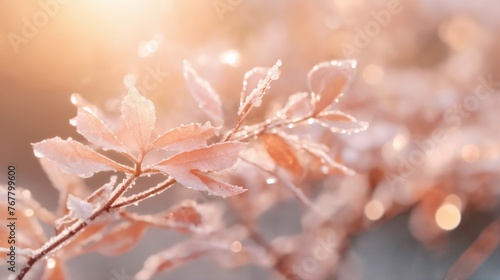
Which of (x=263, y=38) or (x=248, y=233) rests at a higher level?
(x=263, y=38)

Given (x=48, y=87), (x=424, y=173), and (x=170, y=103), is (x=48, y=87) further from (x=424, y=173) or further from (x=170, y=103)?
(x=424, y=173)

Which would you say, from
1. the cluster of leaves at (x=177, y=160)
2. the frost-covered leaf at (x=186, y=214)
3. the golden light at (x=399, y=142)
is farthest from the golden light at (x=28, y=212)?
the golden light at (x=399, y=142)

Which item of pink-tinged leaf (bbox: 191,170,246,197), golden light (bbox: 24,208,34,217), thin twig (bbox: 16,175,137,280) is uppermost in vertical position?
golden light (bbox: 24,208,34,217)

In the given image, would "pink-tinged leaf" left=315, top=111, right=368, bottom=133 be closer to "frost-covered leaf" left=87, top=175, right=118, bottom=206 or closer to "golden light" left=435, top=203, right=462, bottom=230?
"frost-covered leaf" left=87, top=175, right=118, bottom=206

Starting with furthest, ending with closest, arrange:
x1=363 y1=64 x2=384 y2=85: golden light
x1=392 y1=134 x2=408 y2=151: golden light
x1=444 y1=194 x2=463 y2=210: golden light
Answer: x1=363 y1=64 x2=384 y2=85: golden light
x1=444 y1=194 x2=463 y2=210: golden light
x1=392 y1=134 x2=408 y2=151: golden light

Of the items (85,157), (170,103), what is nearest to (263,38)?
(170,103)

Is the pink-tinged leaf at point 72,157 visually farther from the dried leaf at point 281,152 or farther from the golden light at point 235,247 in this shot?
the golden light at point 235,247

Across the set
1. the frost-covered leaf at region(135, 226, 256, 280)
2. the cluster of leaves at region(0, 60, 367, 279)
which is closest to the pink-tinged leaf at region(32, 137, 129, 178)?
the cluster of leaves at region(0, 60, 367, 279)

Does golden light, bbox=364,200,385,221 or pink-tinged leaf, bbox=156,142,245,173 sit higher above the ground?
golden light, bbox=364,200,385,221
